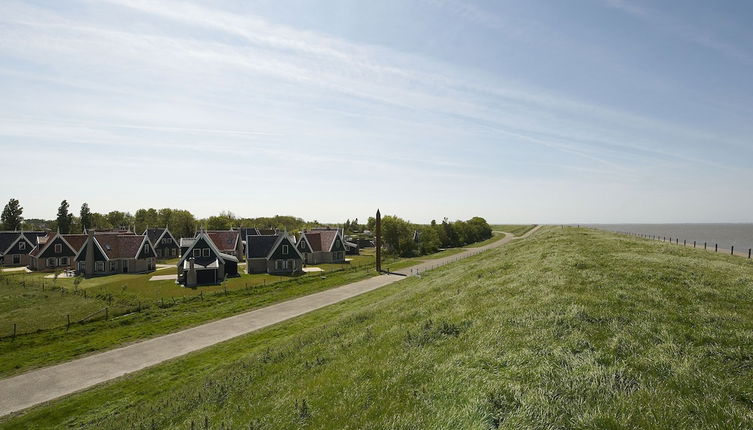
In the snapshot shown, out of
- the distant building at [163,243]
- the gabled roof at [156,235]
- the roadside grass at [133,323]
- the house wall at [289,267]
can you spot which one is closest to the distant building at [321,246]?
the house wall at [289,267]

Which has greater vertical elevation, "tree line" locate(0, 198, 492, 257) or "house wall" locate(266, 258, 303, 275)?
"tree line" locate(0, 198, 492, 257)

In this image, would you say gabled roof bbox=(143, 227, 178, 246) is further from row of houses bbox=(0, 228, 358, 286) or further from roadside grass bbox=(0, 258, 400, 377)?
roadside grass bbox=(0, 258, 400, 377)

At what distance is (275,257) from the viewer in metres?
67.1

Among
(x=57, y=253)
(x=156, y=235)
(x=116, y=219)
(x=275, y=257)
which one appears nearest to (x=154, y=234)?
(x=156, y=235)

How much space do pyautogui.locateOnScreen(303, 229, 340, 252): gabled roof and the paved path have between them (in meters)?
41.2

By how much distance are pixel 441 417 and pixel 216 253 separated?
58561mm

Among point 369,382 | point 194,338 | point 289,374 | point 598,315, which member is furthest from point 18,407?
point 598,315

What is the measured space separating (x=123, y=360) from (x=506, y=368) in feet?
91.4

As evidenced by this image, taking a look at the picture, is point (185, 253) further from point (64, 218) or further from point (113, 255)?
point (64, 218)

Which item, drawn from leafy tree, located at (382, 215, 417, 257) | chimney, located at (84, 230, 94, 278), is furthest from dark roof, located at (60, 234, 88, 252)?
leafy tree, located at (382, 215, 417, 257)

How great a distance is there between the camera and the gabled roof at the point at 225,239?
77.6m

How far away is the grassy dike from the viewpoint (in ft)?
27.8

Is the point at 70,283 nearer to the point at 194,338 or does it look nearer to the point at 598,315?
the point at 194,338

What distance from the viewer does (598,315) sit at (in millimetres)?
13289
